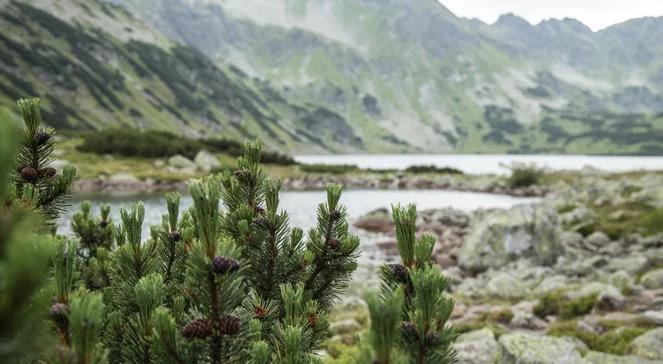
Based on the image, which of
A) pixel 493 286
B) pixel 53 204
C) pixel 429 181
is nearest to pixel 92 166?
pixel 429 181

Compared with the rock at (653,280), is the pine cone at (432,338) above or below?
above

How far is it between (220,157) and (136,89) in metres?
124

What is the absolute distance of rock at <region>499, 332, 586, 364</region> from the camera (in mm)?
8336

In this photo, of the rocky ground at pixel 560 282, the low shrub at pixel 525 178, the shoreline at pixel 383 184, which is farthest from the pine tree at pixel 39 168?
the low shrub at pixel 525 178

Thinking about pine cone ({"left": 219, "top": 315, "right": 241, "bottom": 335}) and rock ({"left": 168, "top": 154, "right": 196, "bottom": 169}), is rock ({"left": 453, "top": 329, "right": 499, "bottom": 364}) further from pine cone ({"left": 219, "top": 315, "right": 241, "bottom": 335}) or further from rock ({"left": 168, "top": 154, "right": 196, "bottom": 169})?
rock ({"left": 168, "top": 154, "right": 196, "bottom": 169})

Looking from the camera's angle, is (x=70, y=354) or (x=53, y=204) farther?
(x=53, y=204)

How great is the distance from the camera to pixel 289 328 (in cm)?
243

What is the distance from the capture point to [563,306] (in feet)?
49.4

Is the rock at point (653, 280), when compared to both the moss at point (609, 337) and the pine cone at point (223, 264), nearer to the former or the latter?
the moss at point (609, 337)

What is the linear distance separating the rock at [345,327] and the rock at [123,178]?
60063 millimetres

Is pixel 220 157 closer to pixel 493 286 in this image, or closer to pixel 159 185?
pixel 159 185

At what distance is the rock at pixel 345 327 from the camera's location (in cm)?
1437

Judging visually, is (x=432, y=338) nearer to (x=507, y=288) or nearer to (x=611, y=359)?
(x=611, y=359)

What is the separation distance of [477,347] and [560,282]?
36.2ft
